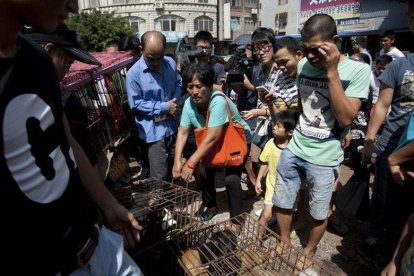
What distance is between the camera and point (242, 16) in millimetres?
47500

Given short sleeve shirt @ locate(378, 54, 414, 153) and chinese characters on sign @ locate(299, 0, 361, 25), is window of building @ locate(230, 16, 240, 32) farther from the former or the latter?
short sleeve shirt @ locate(378, 54, 414, 153)

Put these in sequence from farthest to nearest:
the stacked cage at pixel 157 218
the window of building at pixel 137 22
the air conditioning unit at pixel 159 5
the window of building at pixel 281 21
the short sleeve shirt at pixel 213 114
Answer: the window of building at pixel 137 22 → the air conditioning unit at pixel 159 5 → the window of building at pixel 281 21 → the short sleeve shirt at pixel 213 114 → the stacked cage at pixel 157 218

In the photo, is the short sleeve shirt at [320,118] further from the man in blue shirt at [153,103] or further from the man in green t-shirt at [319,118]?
the man in blue shirt at [153,103]

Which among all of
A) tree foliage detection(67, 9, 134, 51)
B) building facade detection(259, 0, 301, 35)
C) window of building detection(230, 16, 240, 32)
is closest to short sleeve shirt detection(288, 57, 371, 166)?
building facade detection(259, 0, 301, 35)

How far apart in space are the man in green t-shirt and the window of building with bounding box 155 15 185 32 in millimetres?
45201

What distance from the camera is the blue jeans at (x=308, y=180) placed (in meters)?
2.35

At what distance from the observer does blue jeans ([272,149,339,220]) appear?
2.35 m

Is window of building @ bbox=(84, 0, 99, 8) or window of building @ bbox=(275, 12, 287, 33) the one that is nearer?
window of building @ bbox=(275, 12, 287, 33)

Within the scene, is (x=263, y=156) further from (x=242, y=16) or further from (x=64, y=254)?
(x=242, y=16)

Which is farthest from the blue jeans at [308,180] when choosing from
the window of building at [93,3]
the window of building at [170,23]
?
the window of building at [93,3]

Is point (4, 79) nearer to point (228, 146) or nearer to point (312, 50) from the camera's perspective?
point (312, 50)

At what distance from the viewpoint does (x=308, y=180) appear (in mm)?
2426

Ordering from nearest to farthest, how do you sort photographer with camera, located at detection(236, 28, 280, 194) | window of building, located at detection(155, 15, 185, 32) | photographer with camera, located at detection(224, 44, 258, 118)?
photographer with camera, located at detection(236, 28, 280, 194) < photographer with camera, located at detection(224, 44, 258, 118) < window of building, located at detection(155, 15, 185, 32)

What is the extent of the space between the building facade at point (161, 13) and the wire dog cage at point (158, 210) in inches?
1731
